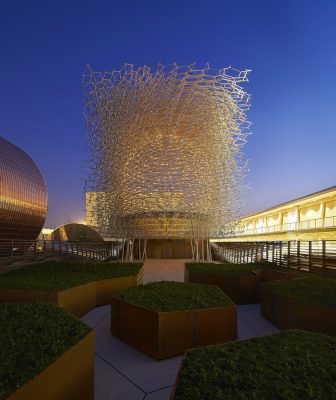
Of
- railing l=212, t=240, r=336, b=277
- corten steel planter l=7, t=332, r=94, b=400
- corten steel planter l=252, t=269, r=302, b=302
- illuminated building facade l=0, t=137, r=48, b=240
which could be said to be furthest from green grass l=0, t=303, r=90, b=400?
illuminated building facade l=0, t=137, r=48, b=240

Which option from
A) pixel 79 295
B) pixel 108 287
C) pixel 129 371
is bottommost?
pixel 129 371

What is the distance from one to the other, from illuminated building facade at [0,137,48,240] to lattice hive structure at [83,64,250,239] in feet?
22.5

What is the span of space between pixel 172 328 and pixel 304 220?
1589 inches

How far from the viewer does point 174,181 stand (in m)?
22.0

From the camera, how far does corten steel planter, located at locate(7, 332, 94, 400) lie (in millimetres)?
2982

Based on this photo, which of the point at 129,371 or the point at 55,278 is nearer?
the point at 129,371

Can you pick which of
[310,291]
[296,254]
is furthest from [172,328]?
[296,254]

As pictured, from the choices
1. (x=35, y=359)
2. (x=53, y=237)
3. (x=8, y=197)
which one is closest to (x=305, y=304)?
(x=35, y=359)

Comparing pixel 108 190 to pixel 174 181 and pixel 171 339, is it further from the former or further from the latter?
pixel 171 339

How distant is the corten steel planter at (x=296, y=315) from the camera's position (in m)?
5.88

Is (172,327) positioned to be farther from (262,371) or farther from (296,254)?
(296,254)

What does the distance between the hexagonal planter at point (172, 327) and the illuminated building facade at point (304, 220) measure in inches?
1008

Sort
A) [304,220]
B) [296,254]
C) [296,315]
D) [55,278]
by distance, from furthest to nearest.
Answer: [304,220] < [296,254] < [55,278] < [296,315]

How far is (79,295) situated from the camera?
8.26 m
